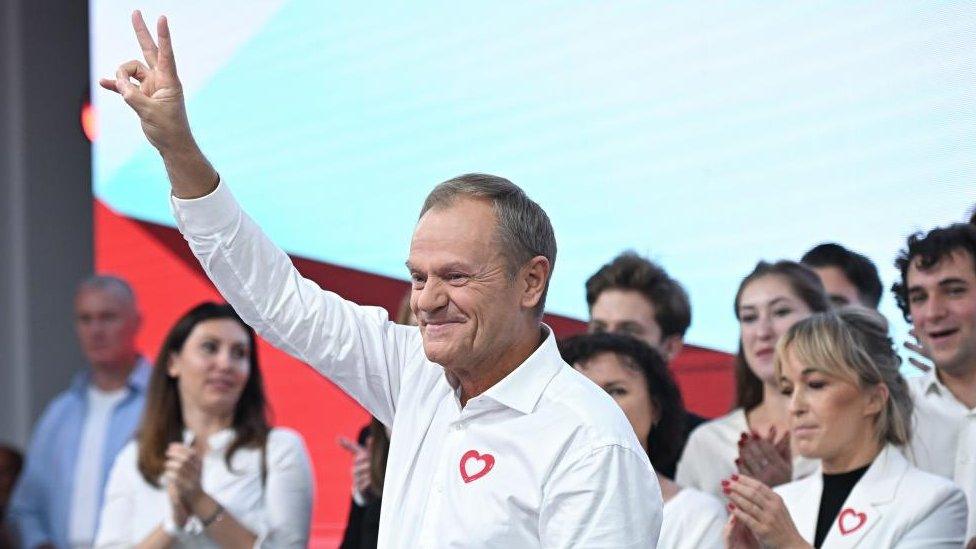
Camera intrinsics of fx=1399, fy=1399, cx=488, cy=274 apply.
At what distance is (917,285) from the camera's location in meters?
3.01

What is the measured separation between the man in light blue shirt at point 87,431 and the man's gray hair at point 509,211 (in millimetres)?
2911

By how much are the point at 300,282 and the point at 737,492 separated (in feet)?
3.10

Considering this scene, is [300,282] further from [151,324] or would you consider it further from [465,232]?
[151,324]

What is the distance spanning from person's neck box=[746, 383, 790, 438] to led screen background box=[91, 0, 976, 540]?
1.04ft

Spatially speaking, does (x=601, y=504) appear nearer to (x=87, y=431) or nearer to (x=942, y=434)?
(x=942, y=434)

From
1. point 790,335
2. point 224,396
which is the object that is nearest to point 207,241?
point 790,335

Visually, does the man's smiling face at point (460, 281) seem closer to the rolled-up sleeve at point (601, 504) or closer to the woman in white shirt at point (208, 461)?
the rolled-up sleeve at point (601, 504)

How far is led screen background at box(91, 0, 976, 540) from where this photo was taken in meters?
3.14

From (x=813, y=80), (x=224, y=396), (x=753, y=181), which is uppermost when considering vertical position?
(x=813, y=80)

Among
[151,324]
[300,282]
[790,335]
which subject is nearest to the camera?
[300,282]

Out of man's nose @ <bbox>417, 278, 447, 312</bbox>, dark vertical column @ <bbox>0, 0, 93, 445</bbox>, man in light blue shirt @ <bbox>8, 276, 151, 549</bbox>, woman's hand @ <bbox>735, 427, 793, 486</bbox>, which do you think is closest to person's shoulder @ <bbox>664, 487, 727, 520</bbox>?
woman's hand @ <bbox>735, 427, 793, 486</bbox>

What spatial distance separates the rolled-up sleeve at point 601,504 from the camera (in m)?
1.75

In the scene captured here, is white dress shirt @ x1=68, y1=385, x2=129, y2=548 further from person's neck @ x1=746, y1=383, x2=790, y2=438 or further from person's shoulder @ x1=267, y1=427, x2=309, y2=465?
person's neck @ x1=746, y1=383, x2=790, y2=438

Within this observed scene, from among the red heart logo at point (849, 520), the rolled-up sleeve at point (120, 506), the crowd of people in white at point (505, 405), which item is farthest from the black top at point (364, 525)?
the red heart logo at point (849, 520)
